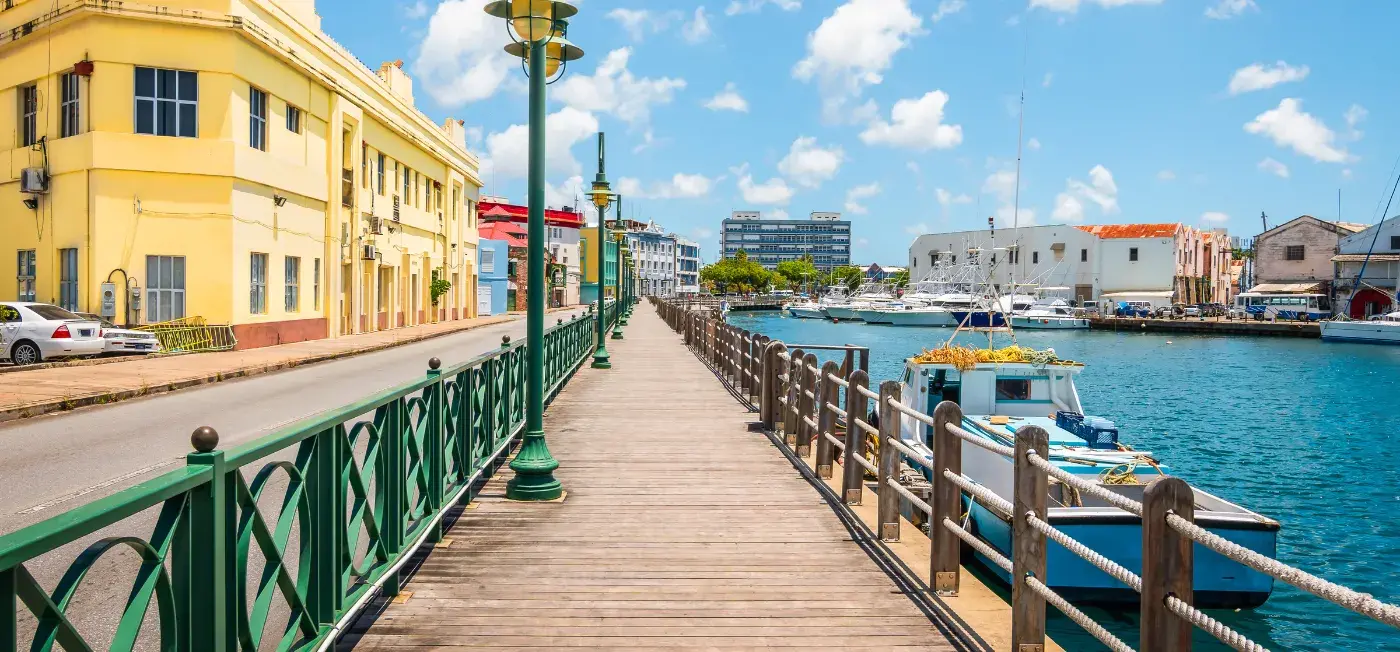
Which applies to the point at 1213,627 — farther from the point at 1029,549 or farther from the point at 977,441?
the point at 977,441

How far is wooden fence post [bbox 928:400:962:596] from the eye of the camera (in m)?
5.88

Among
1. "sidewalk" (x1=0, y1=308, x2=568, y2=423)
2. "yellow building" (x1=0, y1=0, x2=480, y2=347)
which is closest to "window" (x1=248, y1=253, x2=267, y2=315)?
"yellow building" (x1=0, y1=0, x2=480, y2=347)

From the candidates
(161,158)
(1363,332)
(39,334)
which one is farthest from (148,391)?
(1363,332)

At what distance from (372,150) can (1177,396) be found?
30.8 m

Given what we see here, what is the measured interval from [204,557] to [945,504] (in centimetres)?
421

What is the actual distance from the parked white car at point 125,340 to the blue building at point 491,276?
34.2 metres

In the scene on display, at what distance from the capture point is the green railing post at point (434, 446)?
6.55 m

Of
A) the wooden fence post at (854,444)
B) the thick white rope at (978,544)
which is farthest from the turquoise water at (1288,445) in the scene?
the thick white rope at (978,544)

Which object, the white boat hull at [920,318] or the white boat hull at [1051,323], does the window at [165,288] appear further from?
the white boat hull at [920,318]

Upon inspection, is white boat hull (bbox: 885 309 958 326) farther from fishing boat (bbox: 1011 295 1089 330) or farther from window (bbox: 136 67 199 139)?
window (bbox: 136 67 199 139)

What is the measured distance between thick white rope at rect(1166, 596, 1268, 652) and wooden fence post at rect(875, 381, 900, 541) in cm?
350

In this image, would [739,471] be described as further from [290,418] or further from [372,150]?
[372,150]

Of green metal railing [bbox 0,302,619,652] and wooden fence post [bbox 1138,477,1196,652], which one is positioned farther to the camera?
wooden fence post [bbox 1138,477,1196,652]

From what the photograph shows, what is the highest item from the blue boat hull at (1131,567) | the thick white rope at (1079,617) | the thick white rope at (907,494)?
the thick white rope at (907,494)
